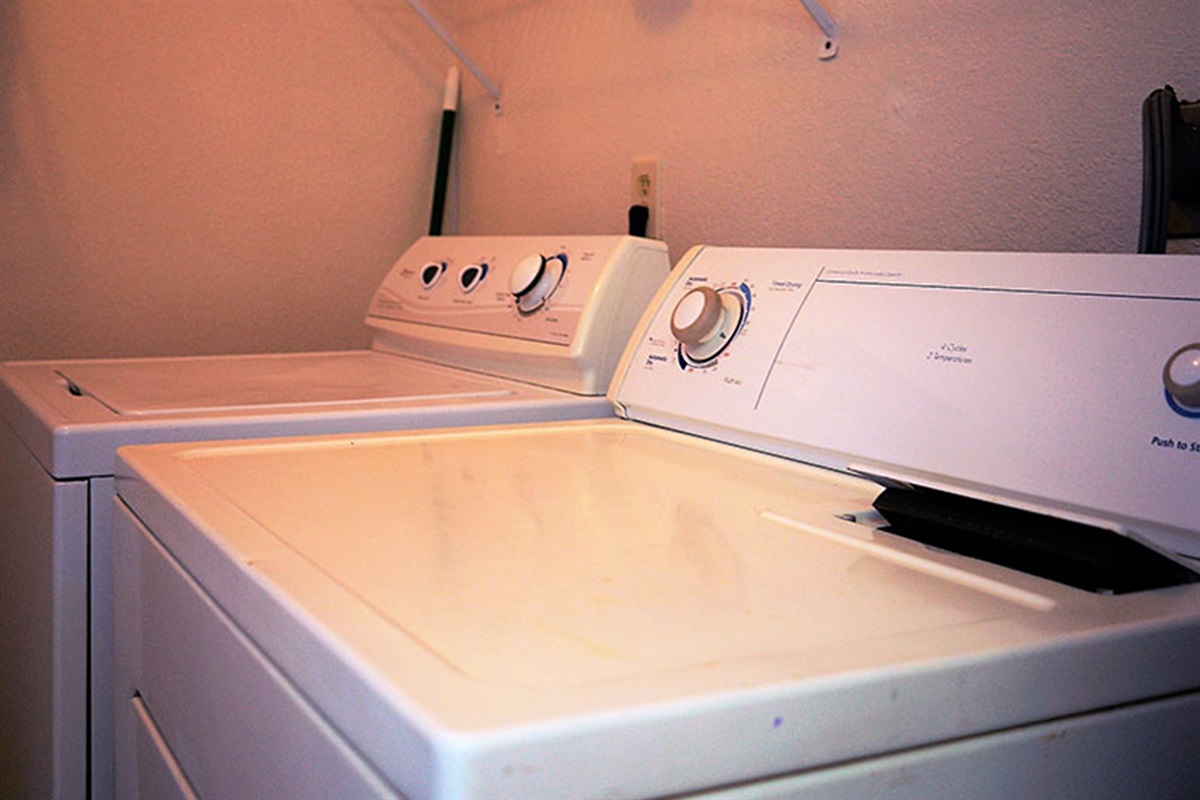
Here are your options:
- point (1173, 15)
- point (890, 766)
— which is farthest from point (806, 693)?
point (1173, 15)

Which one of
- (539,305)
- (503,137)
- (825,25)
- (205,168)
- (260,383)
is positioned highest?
(825,25)

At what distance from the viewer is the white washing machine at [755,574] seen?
0.52m

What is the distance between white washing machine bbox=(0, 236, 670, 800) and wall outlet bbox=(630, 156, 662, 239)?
0.24 meters

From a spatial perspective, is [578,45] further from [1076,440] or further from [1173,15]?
[1076,440]

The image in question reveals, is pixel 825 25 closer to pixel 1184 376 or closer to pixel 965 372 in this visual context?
pixel 965 372

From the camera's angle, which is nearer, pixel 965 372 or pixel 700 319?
pixel 965 372

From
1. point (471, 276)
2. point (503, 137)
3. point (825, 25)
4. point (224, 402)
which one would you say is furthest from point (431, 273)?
point (825, 25)

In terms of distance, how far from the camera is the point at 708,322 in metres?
1.20

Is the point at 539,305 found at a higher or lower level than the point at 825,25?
lower

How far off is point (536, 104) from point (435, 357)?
60 centimetres

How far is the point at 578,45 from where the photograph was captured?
1.98 metres

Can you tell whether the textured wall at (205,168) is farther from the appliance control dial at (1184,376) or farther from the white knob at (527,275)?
the appliance control dial at (1184,376)

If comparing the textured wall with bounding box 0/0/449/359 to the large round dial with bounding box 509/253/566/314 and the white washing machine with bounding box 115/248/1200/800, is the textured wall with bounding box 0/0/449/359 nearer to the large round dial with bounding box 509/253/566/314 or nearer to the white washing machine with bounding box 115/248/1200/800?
the large round dial with bounding box 509/253/566/314

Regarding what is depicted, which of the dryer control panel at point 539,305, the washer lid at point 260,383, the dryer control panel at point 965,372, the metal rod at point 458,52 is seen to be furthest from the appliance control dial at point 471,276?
the metal rod at point 458,52
